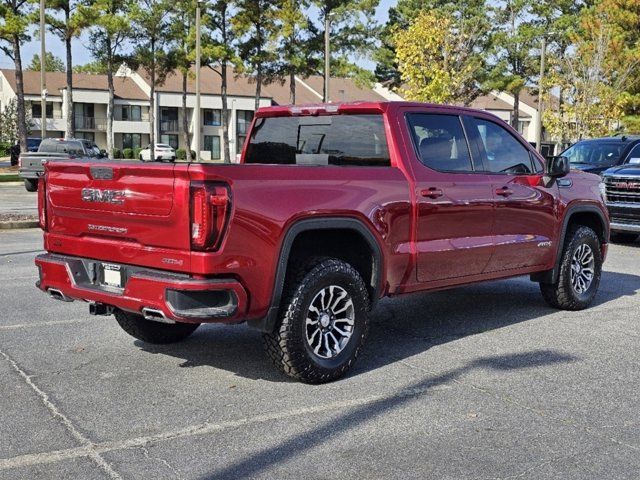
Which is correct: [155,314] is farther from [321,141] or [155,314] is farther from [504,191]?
[504,191]

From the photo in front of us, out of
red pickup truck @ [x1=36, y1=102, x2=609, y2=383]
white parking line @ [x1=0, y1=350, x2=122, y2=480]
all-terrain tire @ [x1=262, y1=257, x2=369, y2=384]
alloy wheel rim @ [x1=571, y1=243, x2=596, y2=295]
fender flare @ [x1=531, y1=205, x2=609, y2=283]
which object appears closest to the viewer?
white parking line @ [x1=0, y1=350, x2=122, y2=480]

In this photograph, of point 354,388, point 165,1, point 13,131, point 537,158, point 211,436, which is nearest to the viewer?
point 211,436

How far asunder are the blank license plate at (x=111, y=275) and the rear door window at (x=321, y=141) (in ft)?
6.33

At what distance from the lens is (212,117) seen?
7531 cm

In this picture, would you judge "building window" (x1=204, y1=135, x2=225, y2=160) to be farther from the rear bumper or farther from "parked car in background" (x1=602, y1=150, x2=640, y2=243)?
the rear bumper

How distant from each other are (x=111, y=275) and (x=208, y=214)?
3.13 ft

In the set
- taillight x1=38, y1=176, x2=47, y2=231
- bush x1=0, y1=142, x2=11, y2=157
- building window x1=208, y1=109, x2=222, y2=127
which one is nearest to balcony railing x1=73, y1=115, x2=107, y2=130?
bush x1=0, y1=142, x2=11, y2=157

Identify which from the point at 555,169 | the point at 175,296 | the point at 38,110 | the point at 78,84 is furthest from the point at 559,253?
the point at 38,110

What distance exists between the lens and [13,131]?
63.1m

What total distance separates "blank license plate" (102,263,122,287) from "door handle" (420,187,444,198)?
234 centimetres

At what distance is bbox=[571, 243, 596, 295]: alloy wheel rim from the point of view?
26.0 ft

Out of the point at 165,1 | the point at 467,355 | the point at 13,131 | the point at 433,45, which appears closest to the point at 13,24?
the point at 165,1

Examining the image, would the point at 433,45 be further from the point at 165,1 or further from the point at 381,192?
the point at 381,192

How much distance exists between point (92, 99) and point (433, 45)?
4388 cm
